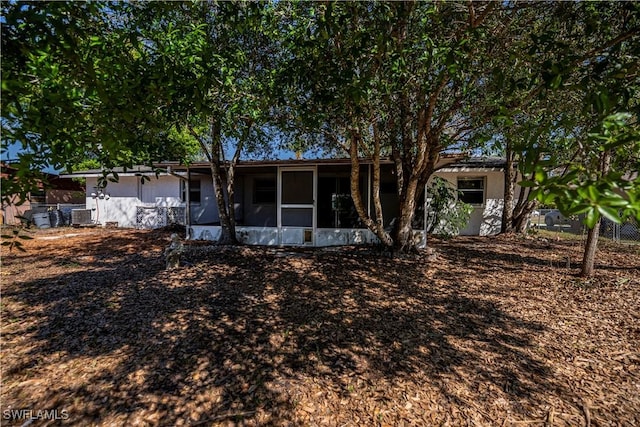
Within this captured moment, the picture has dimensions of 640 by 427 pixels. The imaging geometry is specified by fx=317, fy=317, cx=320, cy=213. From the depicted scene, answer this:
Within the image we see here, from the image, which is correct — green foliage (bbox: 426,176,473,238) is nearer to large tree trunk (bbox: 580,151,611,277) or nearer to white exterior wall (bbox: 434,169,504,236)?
white exterior wall (bbox: 434,169,504,236)

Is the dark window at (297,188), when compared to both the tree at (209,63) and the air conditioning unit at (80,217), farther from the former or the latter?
the air conditioning unit at (80,217)

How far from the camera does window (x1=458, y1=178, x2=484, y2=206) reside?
12.5m

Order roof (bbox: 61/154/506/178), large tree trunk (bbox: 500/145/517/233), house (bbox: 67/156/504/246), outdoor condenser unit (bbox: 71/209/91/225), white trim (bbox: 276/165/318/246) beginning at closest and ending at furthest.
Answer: roof (bbox: 61/154/506/178), white trim (bbox: 276/165/318/246), house (bbox: 67/156/504/246), large tree trunk (bbox: 500/145/517/233), outdoor condenser unit (bbox: 71/209/91/225)

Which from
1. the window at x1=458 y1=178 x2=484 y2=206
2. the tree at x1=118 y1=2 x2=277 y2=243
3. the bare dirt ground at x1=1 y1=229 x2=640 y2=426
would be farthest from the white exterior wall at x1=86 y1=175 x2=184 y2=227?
the window at x1=458 y1=178 x2=484 y2=206

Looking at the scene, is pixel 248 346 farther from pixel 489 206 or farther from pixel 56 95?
pixel 489 206

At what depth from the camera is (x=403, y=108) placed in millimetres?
6262

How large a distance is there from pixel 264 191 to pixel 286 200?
1.23 m

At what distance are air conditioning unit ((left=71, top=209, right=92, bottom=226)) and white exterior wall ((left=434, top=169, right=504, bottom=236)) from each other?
1621cm

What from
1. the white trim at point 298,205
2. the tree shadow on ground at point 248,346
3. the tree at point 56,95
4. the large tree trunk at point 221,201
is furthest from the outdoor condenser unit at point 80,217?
the tree at point 56,95

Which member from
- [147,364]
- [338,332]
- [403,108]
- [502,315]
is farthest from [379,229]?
[147,364]

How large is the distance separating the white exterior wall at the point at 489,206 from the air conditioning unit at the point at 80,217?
16.2m

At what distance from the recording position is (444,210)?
11117 mm

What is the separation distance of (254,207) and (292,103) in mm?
8141

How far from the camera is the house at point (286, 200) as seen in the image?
9578 mm
